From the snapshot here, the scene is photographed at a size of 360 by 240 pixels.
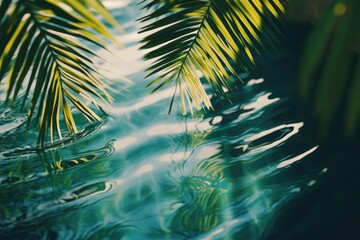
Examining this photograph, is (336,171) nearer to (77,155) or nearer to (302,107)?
(302,107)

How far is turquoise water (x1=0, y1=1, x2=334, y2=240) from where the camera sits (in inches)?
58.7

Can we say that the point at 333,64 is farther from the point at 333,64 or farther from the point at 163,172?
the point at 163,172

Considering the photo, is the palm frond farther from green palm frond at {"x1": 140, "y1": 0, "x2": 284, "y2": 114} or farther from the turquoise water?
the turquoise water

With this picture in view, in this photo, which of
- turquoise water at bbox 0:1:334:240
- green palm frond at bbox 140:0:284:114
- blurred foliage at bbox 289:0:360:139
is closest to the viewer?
blurred foliage at bbox 289:0:360:139

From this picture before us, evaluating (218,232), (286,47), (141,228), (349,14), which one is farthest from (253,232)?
(286,47)

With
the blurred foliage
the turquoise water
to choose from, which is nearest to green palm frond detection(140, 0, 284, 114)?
the turquoise water

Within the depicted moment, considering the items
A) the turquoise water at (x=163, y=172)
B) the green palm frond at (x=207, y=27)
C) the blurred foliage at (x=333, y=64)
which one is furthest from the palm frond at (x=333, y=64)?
the turquoise water at (x=163, y=172)

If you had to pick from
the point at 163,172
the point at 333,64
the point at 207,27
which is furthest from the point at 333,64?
the point at 163,172

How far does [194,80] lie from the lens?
53.3 inches

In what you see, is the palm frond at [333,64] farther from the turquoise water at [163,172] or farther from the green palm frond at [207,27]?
the turquoise water at [163,172]

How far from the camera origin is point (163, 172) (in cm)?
174

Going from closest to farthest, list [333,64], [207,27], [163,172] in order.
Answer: [333,64] < [207,27] < [163,172]

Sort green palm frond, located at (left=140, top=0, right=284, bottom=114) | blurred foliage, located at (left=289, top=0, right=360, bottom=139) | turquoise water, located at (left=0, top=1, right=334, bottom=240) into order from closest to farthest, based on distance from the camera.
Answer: blurred foliage, located at (left=289, top=0, right=360, bottom=139) < green palm frond, located at (left=140, top=0, right=284, bottom=114) < turquoise water, located at (left=0, top=1, right=334, bottom=240)

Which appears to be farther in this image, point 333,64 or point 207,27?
point 207,27
